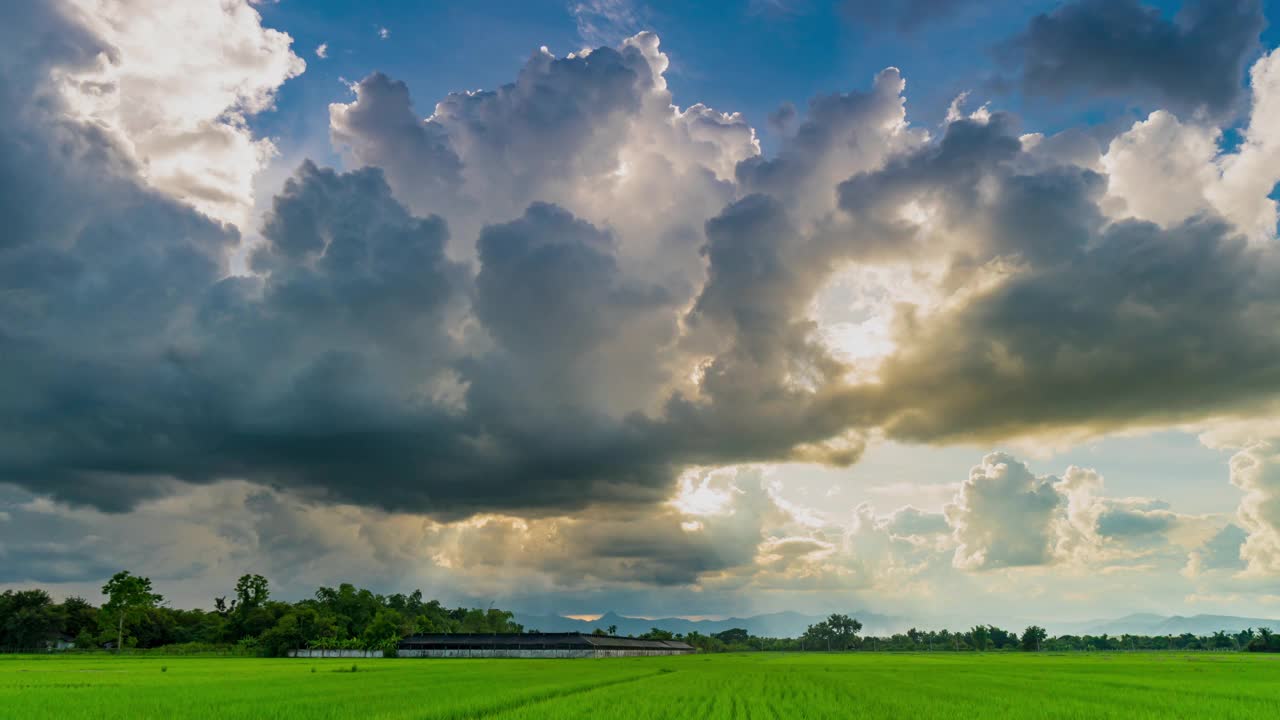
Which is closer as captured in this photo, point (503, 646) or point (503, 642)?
point (503, 646)

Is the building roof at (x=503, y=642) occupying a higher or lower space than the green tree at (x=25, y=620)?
lower

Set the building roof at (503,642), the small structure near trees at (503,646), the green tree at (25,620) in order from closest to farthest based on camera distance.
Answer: the green tree at (25,620), the small structure near trees at (503,646), the building roof at (503,642)

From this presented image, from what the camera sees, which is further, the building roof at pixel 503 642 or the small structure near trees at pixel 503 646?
the building roof at pixel 503 642

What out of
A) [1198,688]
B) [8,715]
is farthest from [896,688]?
[8,715]

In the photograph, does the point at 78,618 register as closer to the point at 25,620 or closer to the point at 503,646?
the point at 25,620

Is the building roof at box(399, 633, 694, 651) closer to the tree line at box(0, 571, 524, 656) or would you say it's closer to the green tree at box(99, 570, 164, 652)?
the tree line at box(0, 571, 524, 656)

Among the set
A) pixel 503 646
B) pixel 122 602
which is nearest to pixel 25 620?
pixel 122 602

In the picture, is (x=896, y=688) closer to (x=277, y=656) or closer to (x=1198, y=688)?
(x=1198, y=688)

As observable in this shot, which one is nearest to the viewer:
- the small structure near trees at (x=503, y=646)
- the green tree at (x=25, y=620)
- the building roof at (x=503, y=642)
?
the green tree at (x=25, y=620)

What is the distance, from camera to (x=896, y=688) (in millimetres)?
44688

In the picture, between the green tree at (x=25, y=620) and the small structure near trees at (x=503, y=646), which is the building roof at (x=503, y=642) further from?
the green tree at (x=25, y=620)

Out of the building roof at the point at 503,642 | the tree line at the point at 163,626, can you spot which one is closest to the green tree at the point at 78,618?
the tree line at the point at 163,626

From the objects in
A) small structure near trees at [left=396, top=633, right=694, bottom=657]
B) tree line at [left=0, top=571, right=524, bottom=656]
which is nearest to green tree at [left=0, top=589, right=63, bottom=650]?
tree line at [left=0, top=571, right=524, bottom=656]

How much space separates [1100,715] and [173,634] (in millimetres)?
183096
